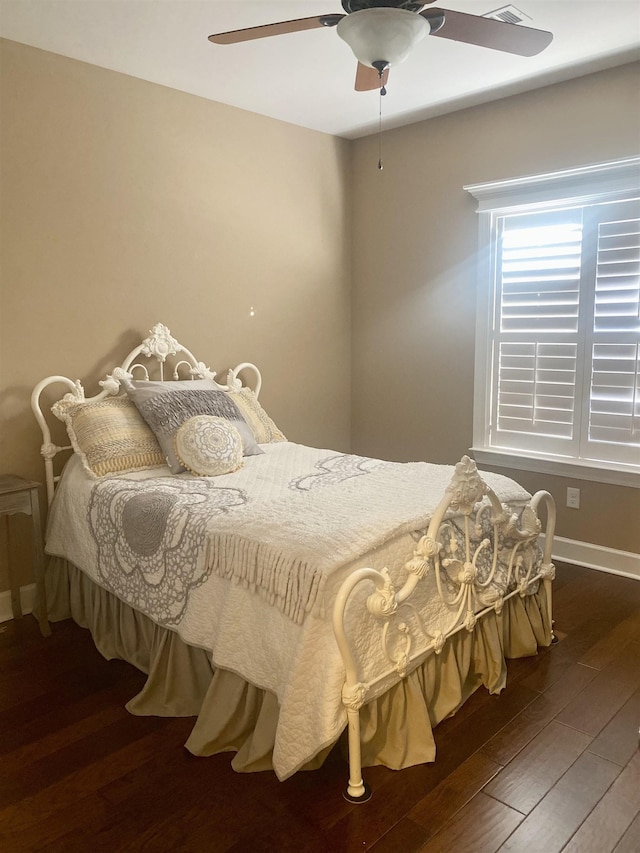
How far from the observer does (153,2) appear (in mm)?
2523

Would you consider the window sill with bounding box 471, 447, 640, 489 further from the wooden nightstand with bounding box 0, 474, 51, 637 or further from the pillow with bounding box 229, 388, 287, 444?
the wooden nightstand with bounding box 0, 474, 51, 637

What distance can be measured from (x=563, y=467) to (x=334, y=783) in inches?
90.9

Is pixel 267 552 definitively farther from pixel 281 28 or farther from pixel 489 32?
pixel 489 32

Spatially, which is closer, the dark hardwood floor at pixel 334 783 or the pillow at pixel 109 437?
the dark hardwood floor at pixel 334 783

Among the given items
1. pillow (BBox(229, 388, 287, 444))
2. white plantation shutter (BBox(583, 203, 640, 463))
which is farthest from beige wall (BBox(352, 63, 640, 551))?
pillow (BBox(229, 388, 287, 444))

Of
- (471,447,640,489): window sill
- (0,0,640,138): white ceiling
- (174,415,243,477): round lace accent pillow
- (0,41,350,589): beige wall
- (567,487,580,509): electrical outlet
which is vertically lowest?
(567,487,580,509): electrical outlet

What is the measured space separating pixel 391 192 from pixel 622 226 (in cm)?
157

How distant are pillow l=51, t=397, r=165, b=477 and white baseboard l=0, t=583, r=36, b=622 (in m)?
0.76

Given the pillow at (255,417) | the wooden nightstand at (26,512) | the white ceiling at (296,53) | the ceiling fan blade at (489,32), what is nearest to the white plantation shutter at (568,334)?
the white ceiling at (296,53)

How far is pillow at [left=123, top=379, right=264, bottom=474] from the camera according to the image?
9.84 feet

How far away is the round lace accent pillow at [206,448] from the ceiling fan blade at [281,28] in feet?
5.09

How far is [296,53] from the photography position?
3.00 m

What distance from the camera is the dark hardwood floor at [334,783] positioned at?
1754mm

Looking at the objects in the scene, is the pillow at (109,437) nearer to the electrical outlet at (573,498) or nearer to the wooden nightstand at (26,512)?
the wooden nightstand at (26,512)
